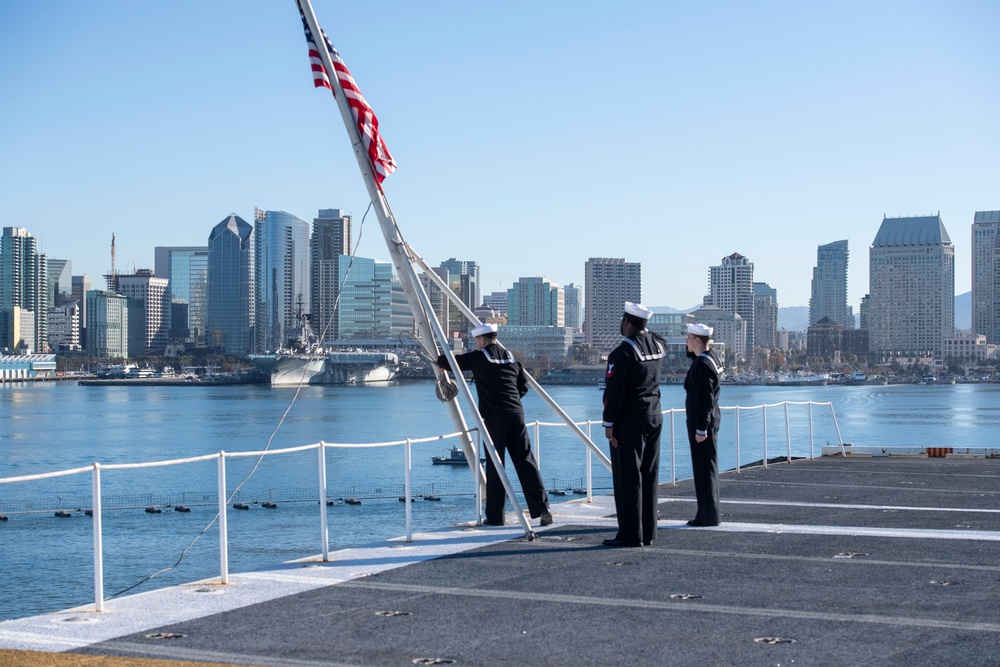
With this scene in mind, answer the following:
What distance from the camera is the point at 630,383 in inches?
356

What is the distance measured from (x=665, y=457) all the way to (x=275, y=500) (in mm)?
23596

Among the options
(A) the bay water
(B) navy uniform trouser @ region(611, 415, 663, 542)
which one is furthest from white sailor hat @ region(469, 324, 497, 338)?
(A) the bay water

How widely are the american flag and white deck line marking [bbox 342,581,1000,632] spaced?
441cm

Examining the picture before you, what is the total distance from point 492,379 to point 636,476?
1719 millimetres

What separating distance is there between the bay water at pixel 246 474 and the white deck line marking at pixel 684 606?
2.92 meters

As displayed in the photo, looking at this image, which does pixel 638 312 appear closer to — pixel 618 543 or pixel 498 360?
pixel 498 360

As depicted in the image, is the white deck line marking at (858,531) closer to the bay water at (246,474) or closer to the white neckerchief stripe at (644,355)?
the white neckerchief stripe at (644,355)

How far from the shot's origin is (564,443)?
89.0m

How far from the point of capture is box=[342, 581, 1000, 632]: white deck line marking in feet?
20.1

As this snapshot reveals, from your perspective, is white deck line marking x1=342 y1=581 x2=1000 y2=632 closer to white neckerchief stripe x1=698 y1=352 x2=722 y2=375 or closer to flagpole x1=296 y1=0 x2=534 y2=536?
flagpole x1=296 y1=0 x2=534 y2=536

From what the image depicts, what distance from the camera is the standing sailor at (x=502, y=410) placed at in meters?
9.96

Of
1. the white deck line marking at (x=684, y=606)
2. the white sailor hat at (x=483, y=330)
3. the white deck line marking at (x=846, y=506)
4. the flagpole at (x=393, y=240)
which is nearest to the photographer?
the white deck line marking at (x=684, y=606)

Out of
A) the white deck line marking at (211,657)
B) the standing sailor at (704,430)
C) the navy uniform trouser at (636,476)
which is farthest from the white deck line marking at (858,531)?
the white deck line marking at (211,657)

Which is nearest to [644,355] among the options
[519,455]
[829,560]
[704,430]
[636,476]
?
[636,476]
